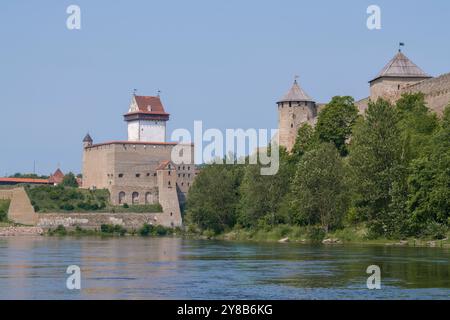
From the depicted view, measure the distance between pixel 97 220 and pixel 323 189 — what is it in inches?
1376

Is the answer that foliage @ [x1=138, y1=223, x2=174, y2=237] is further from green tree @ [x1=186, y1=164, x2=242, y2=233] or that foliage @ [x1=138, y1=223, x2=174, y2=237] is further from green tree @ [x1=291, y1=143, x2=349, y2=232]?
green tree @ [x1=291, y1=143, x2=349, y2=232]

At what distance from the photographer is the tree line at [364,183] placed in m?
38.9

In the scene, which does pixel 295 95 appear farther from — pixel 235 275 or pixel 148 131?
pixel 235 275

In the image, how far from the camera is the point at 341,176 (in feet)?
148

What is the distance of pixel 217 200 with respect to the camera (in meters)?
59.3

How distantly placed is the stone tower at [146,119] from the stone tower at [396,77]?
124 feet

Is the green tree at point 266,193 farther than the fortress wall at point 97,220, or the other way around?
the fortress wall at point 97,220

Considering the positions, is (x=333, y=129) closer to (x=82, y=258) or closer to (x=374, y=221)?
(x=374, y=221)

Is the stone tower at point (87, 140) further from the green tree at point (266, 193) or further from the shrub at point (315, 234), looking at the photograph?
the shrub at point (315, 234)

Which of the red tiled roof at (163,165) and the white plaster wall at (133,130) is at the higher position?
the white plaster wall at (133,130)

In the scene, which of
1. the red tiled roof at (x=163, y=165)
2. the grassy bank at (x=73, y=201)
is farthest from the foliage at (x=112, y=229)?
the red tiled roof at (x=163, y=165)

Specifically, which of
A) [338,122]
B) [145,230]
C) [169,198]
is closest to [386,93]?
[338,122]

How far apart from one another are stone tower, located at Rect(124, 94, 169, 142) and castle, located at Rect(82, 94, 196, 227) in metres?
1.63
